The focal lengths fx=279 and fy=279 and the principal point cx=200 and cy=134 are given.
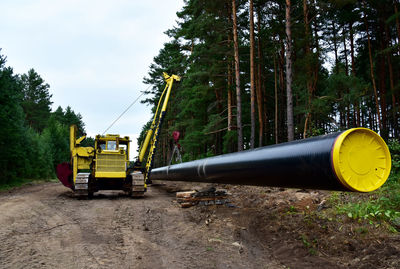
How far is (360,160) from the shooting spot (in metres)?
3.50

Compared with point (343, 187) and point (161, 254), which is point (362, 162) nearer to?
point (343, 187)

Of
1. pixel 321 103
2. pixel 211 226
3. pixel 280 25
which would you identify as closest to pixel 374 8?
pixel 280 25

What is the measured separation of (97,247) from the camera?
16.3ft

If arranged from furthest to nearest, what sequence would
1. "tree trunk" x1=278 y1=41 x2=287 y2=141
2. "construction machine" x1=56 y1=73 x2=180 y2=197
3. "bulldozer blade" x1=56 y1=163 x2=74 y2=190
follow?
"tree trunk" x1=278 y1=41 x2=287 y2=141 < "bulldozer blade" x1=56 y1=163 x2=74 y2=190 < "construction machine" x1=56 y1=73 x2=180 y2=197

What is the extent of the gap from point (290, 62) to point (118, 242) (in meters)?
10.3

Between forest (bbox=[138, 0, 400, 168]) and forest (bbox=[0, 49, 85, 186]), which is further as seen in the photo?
forest (bbox=[0, 49, 85, 186])

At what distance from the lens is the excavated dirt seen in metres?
4.30

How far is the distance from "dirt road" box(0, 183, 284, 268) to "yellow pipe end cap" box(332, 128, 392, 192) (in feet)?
6.11

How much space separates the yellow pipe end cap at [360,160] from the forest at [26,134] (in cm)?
1205

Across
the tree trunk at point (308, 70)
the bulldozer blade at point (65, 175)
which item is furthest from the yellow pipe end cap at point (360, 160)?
→ the bulldozer blade at point (65, 175)

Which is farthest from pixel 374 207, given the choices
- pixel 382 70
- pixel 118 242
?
pixel 382 70

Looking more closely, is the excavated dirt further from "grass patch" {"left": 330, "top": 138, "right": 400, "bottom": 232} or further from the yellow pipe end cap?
the yellow pipe end cap

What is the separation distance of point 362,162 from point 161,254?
339cm

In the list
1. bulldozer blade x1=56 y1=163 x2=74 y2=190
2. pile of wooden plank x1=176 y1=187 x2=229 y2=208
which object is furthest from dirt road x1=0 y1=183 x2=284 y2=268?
Result: bulldozer blade x1=56 y1=163 x2=74 y2=190
